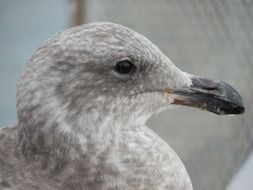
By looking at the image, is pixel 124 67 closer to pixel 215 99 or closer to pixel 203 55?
pixel 215 99

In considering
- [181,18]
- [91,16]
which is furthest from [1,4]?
[181,18]

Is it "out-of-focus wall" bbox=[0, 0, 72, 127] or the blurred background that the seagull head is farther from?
"out-of-focus wall" bbox=[0, 0, 72, 127]

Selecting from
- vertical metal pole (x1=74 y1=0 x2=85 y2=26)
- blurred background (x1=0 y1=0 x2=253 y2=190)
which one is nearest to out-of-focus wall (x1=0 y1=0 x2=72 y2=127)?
vertical metal pole (x1=74 y1=0 x2=85 y2=26)

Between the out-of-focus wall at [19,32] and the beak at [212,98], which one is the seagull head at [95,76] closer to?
the beak at [212,98]

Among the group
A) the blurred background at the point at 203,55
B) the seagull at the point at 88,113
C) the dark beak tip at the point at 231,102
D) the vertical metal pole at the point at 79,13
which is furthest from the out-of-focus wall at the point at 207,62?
the seagull at the point at 88,113

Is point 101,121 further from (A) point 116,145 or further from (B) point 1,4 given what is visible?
(B) point 1,4
